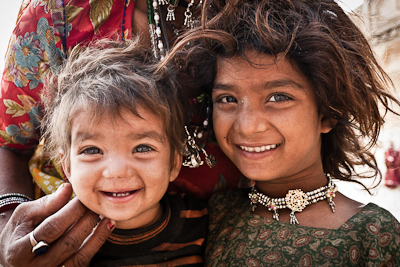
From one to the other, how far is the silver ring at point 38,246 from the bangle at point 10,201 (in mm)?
401

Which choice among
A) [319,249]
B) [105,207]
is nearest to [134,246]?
[105,207]

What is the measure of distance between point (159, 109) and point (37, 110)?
2.24 feet

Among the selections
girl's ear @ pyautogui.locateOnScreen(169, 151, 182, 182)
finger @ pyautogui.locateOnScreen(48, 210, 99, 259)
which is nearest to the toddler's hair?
girl's ear @ pyautogui.locateOnScreen(169, 151, 182, 182)

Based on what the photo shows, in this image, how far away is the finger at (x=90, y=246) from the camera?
1674mm

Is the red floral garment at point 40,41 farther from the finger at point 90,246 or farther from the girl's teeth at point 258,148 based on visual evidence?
the girl's teeth at point 258,148

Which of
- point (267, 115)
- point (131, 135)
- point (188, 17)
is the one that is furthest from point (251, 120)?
point (188, 17)

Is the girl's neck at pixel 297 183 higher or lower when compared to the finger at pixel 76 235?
lower

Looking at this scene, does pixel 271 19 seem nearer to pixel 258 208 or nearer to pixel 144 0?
pixel 144 0

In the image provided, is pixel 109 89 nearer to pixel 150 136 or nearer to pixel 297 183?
pixel 150 136

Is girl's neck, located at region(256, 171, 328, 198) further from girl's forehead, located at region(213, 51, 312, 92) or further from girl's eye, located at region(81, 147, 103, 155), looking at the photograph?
girl's eye, located at region(81, 147, 103, 155)

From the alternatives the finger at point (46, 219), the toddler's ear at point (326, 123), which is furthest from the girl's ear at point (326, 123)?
the finger at point (46, 219)

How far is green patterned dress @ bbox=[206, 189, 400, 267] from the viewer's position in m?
1.65

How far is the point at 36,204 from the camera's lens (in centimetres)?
177

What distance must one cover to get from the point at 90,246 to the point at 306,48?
1.16 meters
